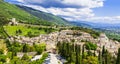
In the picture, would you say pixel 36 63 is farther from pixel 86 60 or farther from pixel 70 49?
pixel 70 49

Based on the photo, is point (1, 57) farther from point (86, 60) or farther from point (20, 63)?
point (86, 60)

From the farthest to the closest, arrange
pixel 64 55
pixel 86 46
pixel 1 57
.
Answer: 1. pixel 86 46
2. pixel 64 55
3. pixel 1 57

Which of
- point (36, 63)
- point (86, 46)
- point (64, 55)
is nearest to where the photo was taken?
point (36, 63)

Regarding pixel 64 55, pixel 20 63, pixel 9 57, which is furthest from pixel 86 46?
pixel 20 63

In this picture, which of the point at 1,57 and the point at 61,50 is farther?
the point at 61,50

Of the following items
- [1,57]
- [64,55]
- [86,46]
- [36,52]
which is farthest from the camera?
[86,46]

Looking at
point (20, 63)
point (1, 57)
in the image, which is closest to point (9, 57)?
point (1, 57)

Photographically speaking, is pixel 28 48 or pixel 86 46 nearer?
pixel 28 48

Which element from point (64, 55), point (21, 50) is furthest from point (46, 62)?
point (21, 50)

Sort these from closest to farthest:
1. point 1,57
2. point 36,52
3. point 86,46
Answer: point 1,57 < point 36,52 < point 86,46
